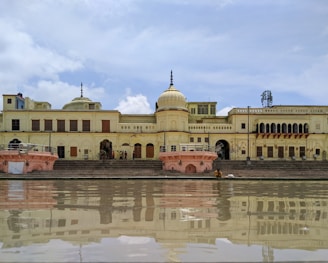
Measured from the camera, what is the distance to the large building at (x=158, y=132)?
48.6 m

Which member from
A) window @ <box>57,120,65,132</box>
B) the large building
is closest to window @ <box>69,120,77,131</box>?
the large building

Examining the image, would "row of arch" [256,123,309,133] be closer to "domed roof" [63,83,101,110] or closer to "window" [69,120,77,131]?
"domed roof" [63,83,101,110]

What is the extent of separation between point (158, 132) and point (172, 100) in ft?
13.6

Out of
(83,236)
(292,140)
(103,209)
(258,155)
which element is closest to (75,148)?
(258,155)

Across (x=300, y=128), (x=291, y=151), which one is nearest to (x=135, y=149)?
(x=291, y=151)

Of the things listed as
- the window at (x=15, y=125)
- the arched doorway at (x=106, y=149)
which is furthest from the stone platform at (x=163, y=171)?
the window at (x=15, y=125)

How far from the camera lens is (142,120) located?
171 ft

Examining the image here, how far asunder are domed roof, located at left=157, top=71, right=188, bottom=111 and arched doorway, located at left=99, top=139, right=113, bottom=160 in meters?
7.44

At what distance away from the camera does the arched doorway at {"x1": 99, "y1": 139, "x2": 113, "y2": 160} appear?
47906 millimetres

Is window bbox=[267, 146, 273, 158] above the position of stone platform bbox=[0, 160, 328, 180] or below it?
above

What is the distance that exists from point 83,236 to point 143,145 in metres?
43.5

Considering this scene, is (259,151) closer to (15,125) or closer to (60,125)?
(60,125)

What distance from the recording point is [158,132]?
48.8 metres

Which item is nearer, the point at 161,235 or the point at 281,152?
the point at 161,235
